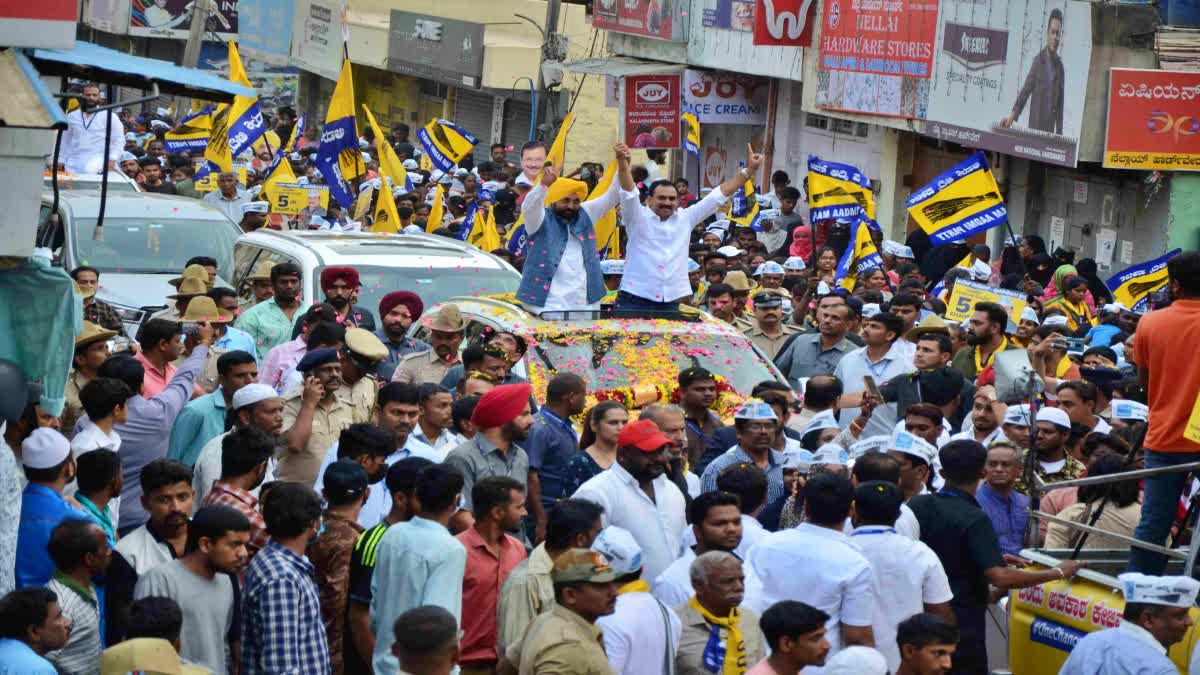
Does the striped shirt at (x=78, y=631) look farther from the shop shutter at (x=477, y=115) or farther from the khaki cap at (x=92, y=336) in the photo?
the shop shutter at (x=477, y=115)

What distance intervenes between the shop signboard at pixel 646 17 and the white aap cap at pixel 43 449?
2498cm

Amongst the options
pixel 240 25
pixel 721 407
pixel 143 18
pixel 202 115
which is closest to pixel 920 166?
pixel 202 115

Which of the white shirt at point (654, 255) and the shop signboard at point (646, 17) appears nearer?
the white shirt at point (654, 255)

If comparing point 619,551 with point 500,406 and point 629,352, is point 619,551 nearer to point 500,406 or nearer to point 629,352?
point 500,406

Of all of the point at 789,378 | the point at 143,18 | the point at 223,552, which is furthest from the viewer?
the point at 143,18

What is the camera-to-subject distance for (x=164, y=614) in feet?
20.7

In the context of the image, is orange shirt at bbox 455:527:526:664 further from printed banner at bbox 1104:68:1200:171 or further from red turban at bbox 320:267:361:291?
printed banner at bbox 1104:68:1200:171

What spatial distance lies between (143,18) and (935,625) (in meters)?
45.9

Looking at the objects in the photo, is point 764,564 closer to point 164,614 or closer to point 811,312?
point 164,614

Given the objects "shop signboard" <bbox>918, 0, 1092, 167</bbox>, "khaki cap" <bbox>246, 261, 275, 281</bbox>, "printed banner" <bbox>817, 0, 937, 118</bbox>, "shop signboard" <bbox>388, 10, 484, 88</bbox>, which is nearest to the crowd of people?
"khaki cap" <bbox>246, 261, 275, 281</bbox>

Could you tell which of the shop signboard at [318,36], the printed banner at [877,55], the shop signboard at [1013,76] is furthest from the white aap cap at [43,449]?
the shop signboard at [318,36]

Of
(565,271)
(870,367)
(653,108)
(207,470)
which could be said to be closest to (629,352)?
(565,271)

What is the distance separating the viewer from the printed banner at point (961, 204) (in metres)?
15.3

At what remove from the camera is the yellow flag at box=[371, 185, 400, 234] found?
17812 millimetres
